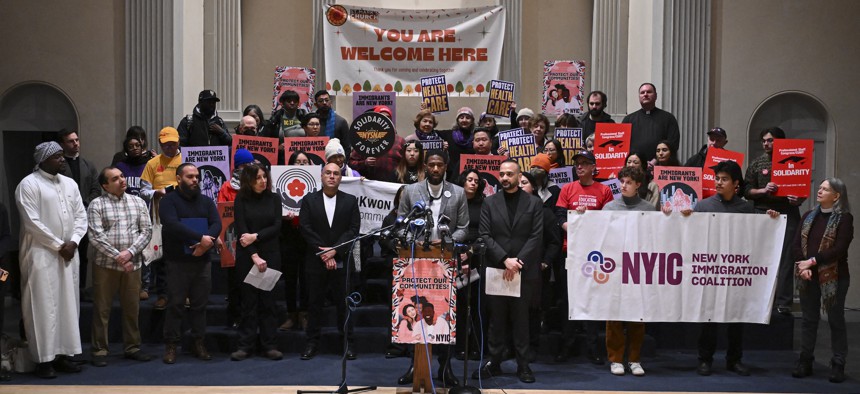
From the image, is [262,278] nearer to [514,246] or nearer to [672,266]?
[514,246]

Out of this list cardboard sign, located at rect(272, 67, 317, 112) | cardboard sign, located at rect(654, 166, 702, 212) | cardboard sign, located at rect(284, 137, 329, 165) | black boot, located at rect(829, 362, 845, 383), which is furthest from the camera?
cardboard sign, located at rect(272, 67, 317, 112)

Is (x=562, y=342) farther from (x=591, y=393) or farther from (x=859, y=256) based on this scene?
(x=859, y=256)

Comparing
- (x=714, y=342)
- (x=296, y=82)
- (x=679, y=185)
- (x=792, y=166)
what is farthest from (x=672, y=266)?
(x=296, y=82)

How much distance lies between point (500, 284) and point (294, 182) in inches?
102

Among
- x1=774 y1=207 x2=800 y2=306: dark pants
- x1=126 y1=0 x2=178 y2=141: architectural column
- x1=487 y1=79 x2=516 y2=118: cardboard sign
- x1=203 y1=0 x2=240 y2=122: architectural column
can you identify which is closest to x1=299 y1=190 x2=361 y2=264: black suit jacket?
x1=487 y1=79 x2=516 y2=118: cardboard sign

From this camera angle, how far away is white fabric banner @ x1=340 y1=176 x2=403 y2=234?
945cm

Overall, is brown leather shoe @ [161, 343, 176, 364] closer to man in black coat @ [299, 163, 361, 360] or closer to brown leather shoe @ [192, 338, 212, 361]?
brown leather shoe @ [192, 338, 212, 361]

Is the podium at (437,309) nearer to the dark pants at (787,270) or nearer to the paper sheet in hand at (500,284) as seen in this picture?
the paper sheet in hand at (500,284)

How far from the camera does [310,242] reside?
8492mm

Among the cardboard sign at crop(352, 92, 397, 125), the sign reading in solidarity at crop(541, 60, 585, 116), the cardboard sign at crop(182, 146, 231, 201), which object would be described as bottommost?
the cardboard sign at crop(182, 146, 231, 201)

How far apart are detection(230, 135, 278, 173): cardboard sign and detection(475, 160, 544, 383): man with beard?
111 inches

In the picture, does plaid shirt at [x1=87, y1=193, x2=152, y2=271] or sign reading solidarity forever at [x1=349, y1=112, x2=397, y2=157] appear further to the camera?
sign reading solidarity forever at [x1=349, y1=112, x2=397, y2=157]

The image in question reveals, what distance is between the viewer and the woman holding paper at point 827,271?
8164mm

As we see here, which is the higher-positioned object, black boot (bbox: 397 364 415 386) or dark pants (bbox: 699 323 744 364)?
dark pants (bbox: 699 323 744 364)
